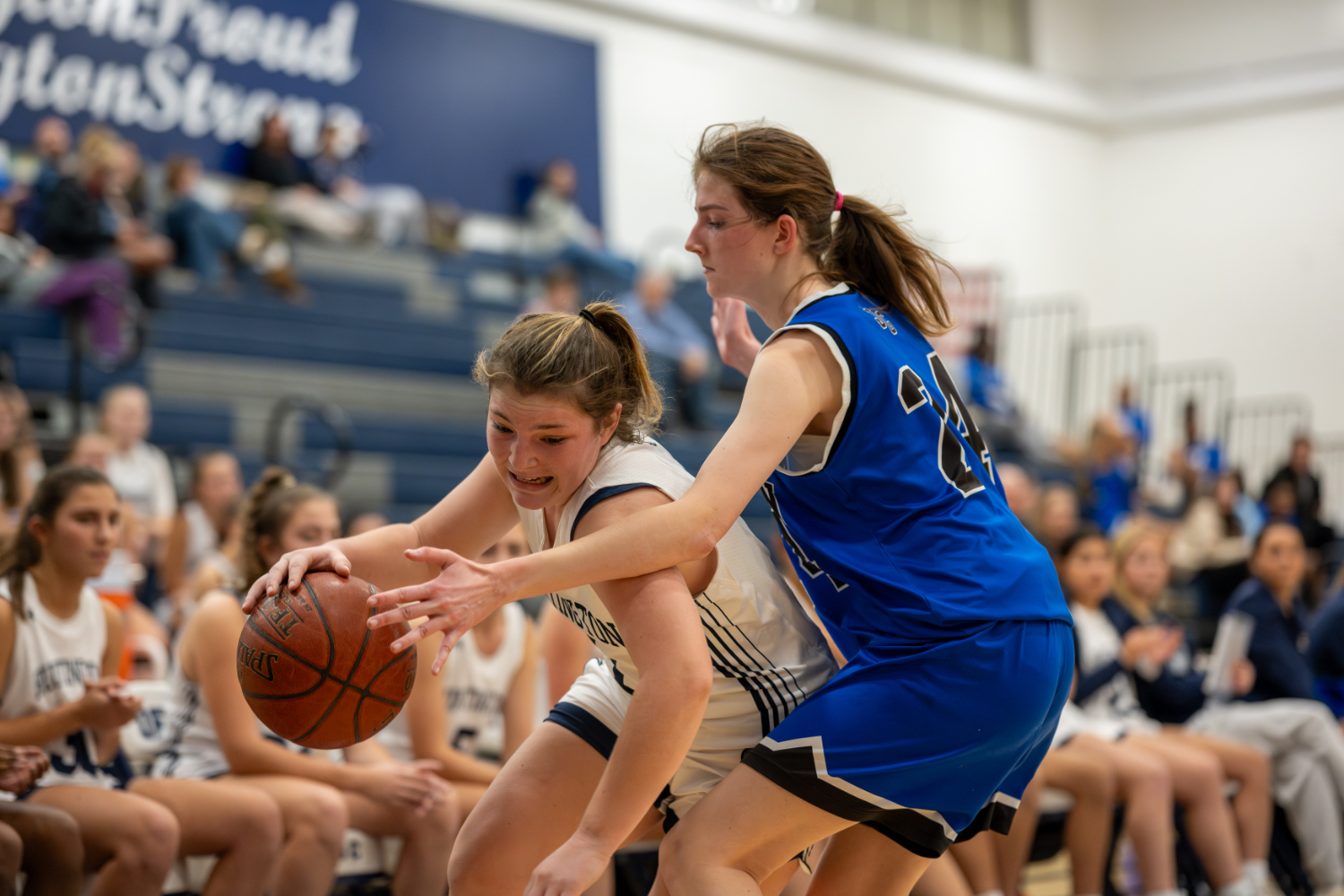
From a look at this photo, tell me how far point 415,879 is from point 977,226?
14.3 meters

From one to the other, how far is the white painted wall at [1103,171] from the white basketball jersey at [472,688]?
9.82 m

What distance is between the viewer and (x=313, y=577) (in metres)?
2.18

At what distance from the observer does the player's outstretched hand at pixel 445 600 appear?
1.84 m

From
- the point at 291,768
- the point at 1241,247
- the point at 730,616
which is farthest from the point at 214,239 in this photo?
the point at 1241,247

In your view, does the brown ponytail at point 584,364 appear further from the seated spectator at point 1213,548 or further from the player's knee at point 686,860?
the seated spectator at point 1213,548

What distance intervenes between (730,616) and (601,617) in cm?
23

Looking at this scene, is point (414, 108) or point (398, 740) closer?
point (398, 740)

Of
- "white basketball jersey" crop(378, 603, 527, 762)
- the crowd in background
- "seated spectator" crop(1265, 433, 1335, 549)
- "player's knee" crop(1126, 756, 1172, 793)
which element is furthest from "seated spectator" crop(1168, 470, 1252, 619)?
"white basketball jersey" crop(378, 603, 527, 762)

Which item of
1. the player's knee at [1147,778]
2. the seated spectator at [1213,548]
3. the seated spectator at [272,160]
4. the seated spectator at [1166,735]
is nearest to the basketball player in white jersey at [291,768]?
the player's knee at [1147,778]

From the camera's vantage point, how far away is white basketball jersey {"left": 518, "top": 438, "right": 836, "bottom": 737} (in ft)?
7.23

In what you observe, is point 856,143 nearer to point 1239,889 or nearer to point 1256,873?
point 1256,873

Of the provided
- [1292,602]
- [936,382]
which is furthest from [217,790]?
[1292,602]

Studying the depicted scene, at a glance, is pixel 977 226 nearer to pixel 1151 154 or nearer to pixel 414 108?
pixel 1151 154

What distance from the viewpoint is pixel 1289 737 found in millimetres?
5105
